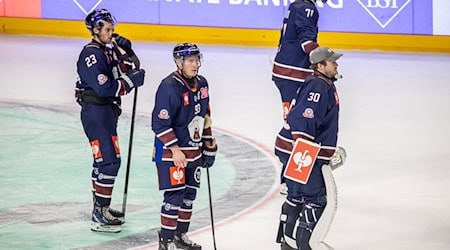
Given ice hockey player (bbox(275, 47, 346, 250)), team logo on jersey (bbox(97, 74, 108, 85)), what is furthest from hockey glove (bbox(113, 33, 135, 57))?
ice hockey player (bbox(275, 47, 346, 250))

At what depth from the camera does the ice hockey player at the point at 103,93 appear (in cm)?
740

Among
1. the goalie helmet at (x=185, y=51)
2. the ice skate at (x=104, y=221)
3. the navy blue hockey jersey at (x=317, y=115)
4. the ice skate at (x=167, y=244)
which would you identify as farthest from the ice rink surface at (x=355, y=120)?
the goalie helmet at (x=185, y=51)

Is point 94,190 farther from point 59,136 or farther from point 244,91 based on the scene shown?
point 244,91

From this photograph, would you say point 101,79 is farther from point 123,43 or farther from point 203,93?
point 203,93

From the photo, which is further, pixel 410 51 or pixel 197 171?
pixel 410 51

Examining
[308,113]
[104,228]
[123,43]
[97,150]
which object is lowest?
[104,228]

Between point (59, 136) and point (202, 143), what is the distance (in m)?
3.98

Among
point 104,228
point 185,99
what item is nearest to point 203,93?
point 185,99

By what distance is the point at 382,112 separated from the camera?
11836 millimetres

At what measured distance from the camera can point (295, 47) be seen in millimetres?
8227

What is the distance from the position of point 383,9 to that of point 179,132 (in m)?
9.30

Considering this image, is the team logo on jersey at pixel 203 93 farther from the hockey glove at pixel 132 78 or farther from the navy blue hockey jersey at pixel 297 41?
the navy blue hockey jersey at pixel 297 41

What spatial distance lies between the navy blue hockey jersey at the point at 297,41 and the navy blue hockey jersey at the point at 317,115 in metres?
1.70

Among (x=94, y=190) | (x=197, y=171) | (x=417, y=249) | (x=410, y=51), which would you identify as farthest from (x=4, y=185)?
(x=410, y=51)
